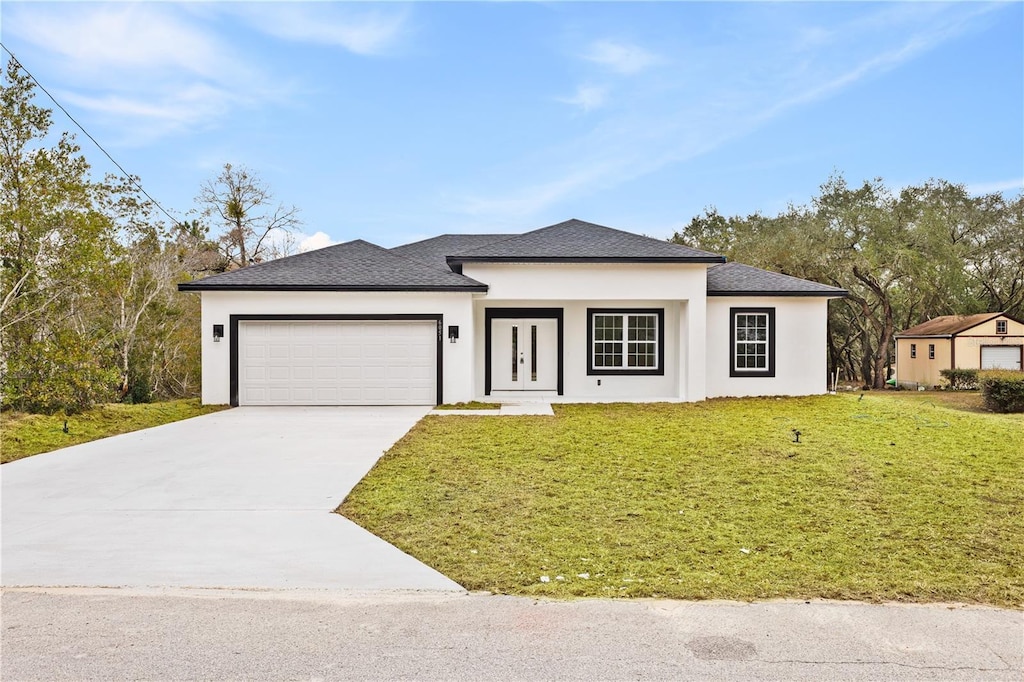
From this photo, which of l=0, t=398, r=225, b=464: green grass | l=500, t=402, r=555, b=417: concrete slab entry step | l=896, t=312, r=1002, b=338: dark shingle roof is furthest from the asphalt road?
l=896, t=312, r=1002, b=338: dark shingle roof

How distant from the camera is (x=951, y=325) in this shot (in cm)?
2605

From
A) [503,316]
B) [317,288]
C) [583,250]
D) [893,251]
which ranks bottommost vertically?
[503,316]

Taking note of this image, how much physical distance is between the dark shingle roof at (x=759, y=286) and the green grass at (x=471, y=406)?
625 cm

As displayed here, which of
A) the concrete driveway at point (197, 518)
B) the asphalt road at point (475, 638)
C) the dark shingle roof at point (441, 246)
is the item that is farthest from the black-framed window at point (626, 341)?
the asphalt road at point (475, 638)

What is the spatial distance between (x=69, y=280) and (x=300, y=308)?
4.52m

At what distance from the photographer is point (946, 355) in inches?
999

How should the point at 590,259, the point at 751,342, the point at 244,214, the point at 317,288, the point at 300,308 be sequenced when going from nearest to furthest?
1. the point at 317,288
2. the point at 300,308
3. the point at 590,259
4. the point at 751,342
5. the point at 244,214

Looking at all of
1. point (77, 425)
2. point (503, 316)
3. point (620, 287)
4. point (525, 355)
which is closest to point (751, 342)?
point (620, 287)

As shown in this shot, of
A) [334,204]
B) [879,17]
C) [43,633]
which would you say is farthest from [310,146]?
[43,633]

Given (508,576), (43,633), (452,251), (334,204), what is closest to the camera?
(43,633)

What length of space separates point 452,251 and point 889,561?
52.4ft

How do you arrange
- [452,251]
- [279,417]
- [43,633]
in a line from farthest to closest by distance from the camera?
1. [452,251]
2. [279,417]
3. [43,633]

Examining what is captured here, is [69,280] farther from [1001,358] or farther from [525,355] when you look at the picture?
[1001,358]

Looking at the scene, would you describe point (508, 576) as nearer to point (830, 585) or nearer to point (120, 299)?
point (830, 585)
